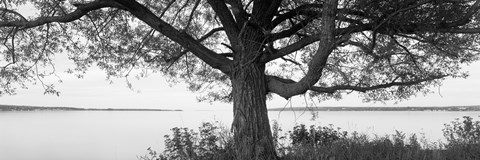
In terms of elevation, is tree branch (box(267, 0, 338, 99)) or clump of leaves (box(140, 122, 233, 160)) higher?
tree branch (box(267, 0, 338, 99))

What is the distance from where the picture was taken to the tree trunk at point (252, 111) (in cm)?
772

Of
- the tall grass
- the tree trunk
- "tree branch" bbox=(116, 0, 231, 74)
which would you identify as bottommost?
the tall grass

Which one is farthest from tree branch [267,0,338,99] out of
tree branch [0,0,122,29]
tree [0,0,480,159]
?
tree branch [0,0,122,29]

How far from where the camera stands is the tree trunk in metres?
7.72

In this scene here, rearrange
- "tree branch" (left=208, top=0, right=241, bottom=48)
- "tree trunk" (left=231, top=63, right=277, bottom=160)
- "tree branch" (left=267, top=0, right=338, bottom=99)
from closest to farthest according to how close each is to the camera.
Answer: "tree branch" (left=267, top=0, right=338, bottom=99) → "tree trunk" (left=231, top=63, right=277, bottom=160) → "tree branch" (left=208, top=0, right=241, bottom=48)

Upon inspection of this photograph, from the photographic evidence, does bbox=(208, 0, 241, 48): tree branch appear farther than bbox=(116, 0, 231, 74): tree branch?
Yes

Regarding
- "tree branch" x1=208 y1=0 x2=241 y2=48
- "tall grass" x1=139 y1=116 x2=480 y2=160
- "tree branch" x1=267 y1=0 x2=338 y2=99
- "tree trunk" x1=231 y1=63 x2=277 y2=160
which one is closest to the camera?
"tree branch" x1=267 y1=0 x2=338 y2=99

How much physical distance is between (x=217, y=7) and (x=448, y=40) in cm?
476

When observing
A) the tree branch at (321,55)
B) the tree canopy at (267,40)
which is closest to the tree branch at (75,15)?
the tree canopy at (267,40)

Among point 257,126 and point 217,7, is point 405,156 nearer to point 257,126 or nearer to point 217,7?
point 257,126

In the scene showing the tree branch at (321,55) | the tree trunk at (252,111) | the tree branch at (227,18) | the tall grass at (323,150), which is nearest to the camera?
the tree branch at (321,55)

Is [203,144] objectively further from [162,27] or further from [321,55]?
[321,55]

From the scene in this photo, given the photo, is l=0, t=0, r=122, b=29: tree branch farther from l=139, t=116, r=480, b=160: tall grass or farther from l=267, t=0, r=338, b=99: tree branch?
l=267, t=0, r=338, b=99: tree branch

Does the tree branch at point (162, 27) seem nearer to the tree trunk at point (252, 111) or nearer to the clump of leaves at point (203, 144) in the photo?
the tree trunk at point (252, 111)
